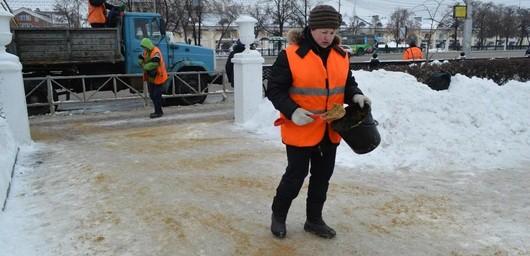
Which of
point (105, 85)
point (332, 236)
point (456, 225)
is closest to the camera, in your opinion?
point (332, 236)

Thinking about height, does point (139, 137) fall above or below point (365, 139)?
below

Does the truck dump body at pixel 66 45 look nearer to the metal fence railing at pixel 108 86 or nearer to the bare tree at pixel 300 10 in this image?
the metal fence railing at pixel 108 86

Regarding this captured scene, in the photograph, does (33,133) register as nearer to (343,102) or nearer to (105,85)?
(105,85)

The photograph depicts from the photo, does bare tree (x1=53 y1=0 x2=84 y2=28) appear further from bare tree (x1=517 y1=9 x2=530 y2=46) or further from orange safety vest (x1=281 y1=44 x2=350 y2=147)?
bare tree (x1=517 y1=9 x2=530 y2=46)

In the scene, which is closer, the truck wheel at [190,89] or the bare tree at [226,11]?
the truck wheel at [190,89]

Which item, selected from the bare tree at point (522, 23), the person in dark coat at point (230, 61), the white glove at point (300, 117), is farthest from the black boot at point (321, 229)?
the bare tree at point (522, 23)

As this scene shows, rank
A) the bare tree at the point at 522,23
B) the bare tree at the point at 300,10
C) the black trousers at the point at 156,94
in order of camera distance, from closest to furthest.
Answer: the black trousers at the point at 156,94 → the bare tree at the point at 300,10 → the bare tree at the point at 522,23

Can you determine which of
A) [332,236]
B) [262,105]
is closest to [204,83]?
[262,105]

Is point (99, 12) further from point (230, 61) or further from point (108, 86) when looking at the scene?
point (230, 61)

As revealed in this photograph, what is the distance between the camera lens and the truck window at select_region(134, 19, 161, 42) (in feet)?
39.6

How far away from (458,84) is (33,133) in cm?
731

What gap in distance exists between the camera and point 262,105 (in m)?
8.63

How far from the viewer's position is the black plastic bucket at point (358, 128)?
351 cm

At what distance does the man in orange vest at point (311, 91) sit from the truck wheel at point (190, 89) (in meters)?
8.81
